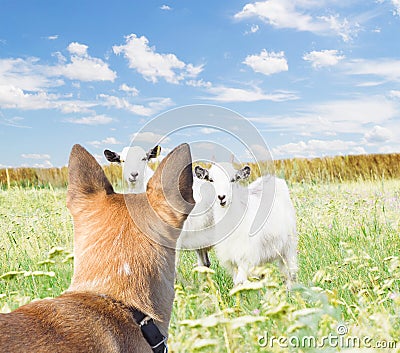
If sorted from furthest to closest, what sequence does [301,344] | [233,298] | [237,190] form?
[237,190] < [233,298] < [301,344]

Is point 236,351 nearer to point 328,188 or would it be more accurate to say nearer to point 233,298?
point 233,298

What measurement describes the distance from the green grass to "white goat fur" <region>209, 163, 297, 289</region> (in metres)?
0.21

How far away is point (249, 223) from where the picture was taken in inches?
242

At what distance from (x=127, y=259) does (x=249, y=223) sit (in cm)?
388

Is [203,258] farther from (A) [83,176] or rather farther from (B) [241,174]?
(A) [83,176]

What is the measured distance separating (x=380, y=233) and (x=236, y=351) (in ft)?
14.3

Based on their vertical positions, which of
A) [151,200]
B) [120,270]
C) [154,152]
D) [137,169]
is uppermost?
[154,152]

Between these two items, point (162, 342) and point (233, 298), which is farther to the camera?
point (233, 298)

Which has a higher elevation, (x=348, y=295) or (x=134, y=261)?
(x=134, y=261)

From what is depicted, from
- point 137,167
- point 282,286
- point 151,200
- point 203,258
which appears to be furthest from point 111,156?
point 151,200

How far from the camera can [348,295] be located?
478 cm

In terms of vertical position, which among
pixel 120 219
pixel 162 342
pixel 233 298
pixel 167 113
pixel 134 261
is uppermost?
pixel 167 113

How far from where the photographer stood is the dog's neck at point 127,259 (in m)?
2.38

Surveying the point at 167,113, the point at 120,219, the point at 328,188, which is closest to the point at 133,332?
the point at 120,219
